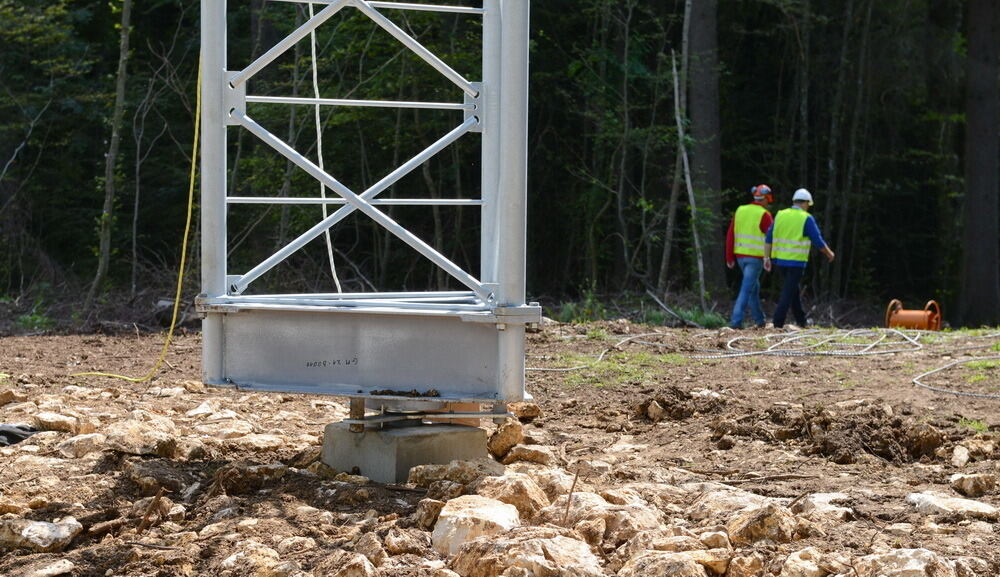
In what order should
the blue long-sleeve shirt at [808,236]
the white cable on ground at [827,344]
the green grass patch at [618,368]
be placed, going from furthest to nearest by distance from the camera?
the blue long-sleeve shirt at [808,236], the white cable on ground at [827,344], the green grass patch at [618,368]

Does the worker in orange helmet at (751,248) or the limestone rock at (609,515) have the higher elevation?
the worker in orange helmet at (751,248)

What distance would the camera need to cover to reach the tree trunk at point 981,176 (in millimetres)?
21516

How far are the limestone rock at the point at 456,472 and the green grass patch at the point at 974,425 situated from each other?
347 centimetres

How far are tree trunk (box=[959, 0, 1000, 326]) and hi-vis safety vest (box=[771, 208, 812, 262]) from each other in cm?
862

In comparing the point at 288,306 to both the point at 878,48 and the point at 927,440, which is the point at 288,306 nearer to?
the point at 927,440

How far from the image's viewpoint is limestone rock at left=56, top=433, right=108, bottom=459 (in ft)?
19.2

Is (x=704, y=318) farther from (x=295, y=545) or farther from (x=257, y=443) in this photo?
(x=295, y=545)

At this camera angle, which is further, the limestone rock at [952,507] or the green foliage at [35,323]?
the green foliage at [35,323]

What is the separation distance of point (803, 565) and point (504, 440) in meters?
2.29

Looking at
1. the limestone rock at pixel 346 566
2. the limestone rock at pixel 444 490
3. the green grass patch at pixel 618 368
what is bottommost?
the green grass patch at pixel 618 368

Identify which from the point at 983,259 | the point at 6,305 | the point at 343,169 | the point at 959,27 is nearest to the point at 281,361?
the point at 6,305

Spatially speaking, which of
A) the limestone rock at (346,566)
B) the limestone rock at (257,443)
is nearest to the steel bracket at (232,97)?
the limestone rock at (257,443)

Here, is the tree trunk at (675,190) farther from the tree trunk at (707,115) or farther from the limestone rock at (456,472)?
the limestone rock at (456,472)

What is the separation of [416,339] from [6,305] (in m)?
12.2
